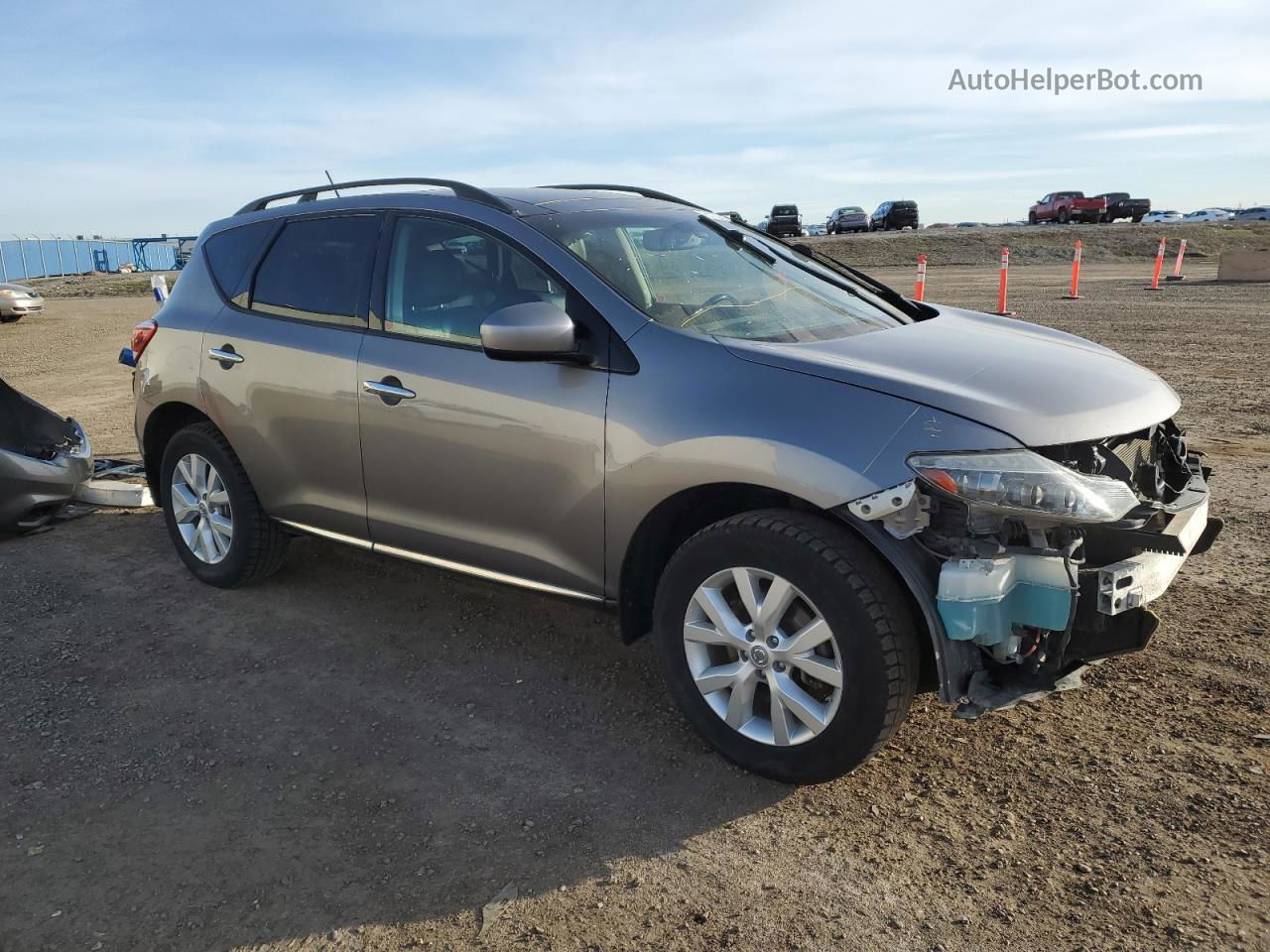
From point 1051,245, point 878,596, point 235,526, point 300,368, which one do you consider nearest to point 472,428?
point 300,368

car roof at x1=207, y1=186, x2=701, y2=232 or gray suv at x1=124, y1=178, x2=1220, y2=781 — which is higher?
car roof at x1=207, y1=186, x2=701, y2=232

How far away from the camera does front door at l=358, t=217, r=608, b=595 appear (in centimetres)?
354

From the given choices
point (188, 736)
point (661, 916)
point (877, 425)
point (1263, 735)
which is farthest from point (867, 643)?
point (188, 736)

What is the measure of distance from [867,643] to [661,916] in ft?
3.03

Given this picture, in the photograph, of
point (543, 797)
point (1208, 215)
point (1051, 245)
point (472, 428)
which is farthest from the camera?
point (1208, 215)

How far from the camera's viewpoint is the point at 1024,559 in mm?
2797

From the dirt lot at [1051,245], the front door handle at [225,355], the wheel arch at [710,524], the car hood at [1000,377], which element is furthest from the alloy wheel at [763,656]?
the dirt lot at [1051,245]

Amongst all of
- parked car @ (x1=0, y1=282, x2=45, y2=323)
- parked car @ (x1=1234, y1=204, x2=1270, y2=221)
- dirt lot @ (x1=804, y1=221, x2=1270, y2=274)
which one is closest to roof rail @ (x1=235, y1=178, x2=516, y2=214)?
parked car @ (x1=0, y1=282, x2=45, y2=323)

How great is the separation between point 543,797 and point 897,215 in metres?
53.6

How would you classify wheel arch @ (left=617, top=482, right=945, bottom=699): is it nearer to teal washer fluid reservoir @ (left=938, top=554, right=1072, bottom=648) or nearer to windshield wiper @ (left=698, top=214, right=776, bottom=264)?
teal washer fluid reservoir @ (left=938, top=554, right=1072, bottom=648)

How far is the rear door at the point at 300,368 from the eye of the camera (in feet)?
14.0

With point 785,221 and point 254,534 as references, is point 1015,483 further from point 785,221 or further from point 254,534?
point 785,221

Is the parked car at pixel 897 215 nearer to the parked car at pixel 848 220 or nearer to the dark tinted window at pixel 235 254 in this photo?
the parked car at pixel 848 220

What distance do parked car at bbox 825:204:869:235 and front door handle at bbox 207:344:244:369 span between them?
52.6 m
